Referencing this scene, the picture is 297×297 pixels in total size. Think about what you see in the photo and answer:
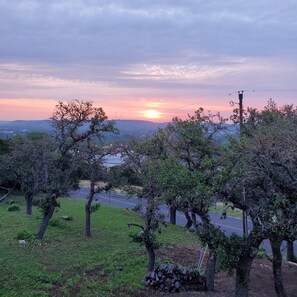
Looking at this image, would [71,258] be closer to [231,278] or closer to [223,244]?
[231,278]

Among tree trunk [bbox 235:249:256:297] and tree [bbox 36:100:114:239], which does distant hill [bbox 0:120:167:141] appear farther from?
tree trunk [bbox 235:249:256:297]

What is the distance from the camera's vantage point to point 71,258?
57.5 ft

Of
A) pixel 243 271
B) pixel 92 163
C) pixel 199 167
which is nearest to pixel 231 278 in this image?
pixel 243 271

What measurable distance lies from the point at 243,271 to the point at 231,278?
15.2 ft

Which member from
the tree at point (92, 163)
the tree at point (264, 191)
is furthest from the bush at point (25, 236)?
the tree at point (264, 191)

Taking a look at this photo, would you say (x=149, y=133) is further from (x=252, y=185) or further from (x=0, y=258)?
(x=252, y=185)

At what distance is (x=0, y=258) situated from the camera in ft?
55.6

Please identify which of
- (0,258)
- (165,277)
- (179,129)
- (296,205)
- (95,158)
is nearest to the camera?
(296,205)

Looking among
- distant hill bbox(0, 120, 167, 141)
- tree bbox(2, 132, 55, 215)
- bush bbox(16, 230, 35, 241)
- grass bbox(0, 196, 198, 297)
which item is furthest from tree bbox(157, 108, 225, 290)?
bush bbox(16, 230, 35, 241)

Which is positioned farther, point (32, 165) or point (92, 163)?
point (32, 165)

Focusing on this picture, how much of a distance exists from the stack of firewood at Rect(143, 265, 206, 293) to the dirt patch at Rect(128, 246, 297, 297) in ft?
1.15

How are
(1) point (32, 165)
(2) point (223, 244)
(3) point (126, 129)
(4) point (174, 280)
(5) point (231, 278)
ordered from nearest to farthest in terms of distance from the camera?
(2) point (223, 244) < (4) point (174, 280) < (5) point (231, 278) < (1) point (32, 165) < (3) point (126, 129)

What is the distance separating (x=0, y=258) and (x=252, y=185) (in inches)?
456

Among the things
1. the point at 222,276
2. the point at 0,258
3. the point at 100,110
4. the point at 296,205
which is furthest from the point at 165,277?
the point at 100,110
